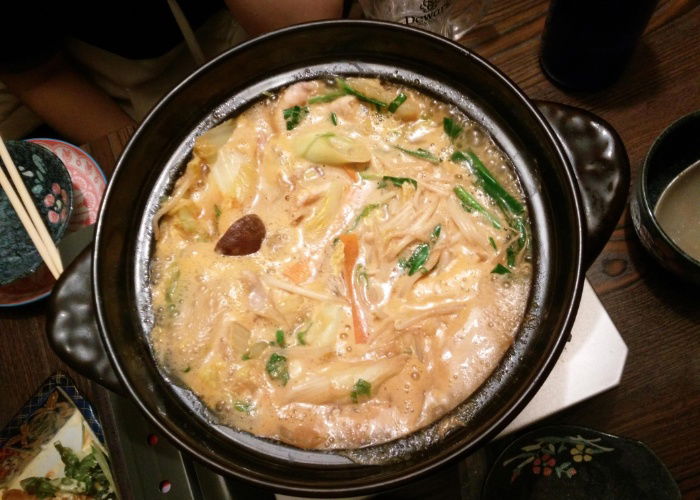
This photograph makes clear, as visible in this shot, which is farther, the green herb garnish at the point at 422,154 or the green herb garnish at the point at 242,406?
the green herb garnish at the point at 422,154

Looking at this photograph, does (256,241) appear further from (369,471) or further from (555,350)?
(555,350)

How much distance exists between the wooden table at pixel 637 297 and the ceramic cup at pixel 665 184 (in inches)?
4.9

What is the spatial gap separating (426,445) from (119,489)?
110cm

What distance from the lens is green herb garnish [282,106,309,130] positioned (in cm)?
162

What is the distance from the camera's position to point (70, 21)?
244 cm

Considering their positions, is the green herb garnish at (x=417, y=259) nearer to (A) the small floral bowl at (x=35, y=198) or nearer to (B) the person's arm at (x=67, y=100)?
(A) the small floral bowl at (x=35, y=198)

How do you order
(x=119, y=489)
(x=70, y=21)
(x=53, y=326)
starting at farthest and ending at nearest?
(x=70, y=21) < (x=119, y=489) < (x=53, y=326)

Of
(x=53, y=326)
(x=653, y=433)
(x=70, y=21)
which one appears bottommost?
(x=653, y=433)

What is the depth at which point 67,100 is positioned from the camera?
2.65 metres

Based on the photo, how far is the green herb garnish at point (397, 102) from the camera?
5.19 feet

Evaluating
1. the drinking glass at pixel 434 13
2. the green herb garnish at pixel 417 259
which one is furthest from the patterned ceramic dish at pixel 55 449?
the drinking glass at pixel 434 13

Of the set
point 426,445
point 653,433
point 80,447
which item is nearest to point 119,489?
point 80,447

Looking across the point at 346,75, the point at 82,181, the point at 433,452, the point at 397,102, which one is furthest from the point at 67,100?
the point at 433,452

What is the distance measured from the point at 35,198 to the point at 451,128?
68.2 inches
